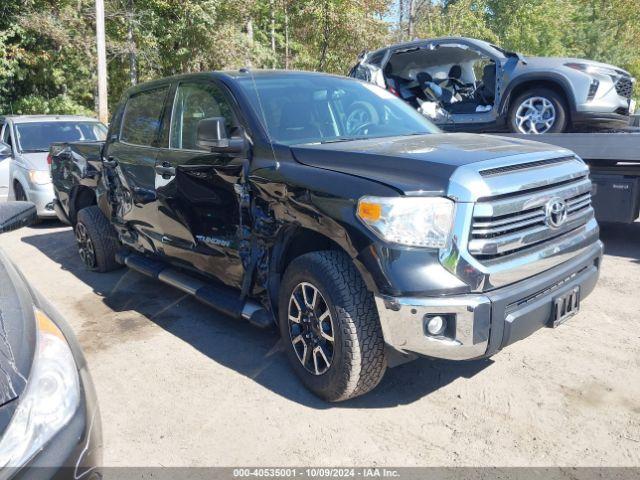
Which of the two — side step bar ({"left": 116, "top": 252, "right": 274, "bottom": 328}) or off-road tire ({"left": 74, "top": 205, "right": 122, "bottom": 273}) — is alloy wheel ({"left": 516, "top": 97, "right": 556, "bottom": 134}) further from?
off-road tire ({"left": 74, "top": 205, "right": 122, "bottom": 273})

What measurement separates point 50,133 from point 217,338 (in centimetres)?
685

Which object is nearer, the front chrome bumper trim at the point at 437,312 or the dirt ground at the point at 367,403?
the front chrome bumper trim at the point at 437,312

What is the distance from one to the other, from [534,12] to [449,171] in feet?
93.4

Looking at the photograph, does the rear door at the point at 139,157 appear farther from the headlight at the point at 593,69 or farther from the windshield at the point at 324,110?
the headlight at the point at 593,69

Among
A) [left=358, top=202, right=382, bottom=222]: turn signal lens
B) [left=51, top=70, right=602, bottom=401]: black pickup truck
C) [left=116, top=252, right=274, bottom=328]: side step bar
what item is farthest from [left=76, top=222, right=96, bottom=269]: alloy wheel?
[left=358, top=202, right=382, bottom=222]: turn signal lens

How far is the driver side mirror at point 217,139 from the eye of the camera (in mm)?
3361

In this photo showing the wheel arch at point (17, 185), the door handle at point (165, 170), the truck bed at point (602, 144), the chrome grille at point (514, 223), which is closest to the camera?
the chrome grille at point (514, 223)

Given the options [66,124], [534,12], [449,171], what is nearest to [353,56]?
[534,12]

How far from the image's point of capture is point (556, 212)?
2979 mm

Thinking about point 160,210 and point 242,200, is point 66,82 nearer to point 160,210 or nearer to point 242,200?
point 160,210

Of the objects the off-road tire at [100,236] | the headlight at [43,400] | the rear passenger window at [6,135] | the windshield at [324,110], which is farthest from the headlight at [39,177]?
the headlight at [43,400]

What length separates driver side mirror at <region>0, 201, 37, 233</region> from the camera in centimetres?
253

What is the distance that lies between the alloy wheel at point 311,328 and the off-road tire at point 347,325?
0.07 metres

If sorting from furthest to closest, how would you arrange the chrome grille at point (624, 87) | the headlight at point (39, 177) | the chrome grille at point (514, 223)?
the headlight at point (39, 177) < the chrome grille at point (624, 87) < the chrome grille at point (514, 223)
